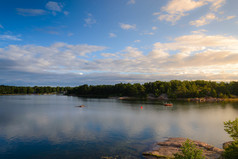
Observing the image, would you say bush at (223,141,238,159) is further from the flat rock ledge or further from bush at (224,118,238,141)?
bush at (224,118,238,141)

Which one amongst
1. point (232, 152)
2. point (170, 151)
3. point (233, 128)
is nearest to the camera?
point (232, 152)

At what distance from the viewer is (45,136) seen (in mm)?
38031

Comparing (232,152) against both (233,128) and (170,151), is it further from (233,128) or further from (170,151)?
(170,151)

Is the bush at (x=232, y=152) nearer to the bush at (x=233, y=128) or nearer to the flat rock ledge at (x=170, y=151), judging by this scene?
the flat rock ledge at (x=170, y=151)

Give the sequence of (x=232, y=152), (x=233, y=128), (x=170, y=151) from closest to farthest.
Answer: (x=232, y=152) → (x=233, y=128) → (x=170, y=151)

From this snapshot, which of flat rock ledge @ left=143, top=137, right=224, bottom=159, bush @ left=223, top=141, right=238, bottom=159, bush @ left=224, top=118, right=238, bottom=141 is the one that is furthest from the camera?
flat rock ledge @ left=143, top=137, right=224, bottom=159

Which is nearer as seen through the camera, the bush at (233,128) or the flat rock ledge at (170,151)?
the bush at (233,128)

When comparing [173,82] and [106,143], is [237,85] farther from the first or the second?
[106,143]

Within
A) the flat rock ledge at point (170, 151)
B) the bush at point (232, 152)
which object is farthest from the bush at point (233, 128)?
the flat rock ledge at point (170, 151)

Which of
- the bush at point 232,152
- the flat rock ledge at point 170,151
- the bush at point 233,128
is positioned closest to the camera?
the bush at point 232,152

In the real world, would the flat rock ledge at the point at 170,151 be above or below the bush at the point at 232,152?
below

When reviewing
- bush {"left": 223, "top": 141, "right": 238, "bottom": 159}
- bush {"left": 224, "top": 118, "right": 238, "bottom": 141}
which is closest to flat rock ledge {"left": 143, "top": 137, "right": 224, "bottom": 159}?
bush {"left": 223, "top": 141, "right": 238, "bottom": 159}

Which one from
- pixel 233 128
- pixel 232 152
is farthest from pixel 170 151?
pixel 233 128

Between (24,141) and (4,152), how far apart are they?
588cm
